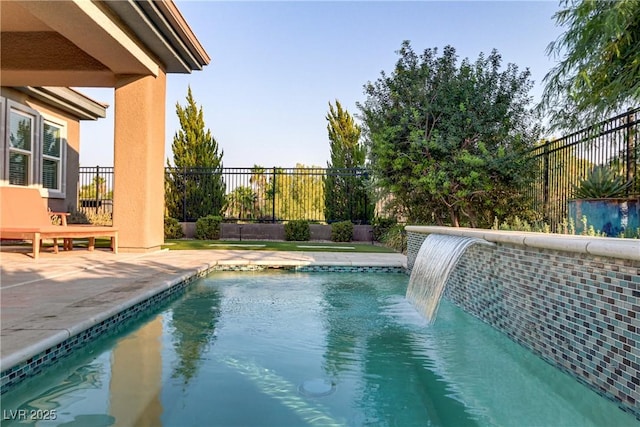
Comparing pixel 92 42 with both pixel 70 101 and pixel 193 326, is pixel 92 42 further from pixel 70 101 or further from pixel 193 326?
pixel 70 101

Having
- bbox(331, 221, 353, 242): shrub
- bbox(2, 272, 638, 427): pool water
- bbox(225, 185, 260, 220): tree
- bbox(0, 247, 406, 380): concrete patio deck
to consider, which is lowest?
bbox(2, 272, 638, 427): pool water

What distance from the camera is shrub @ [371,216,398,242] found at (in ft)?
43.1

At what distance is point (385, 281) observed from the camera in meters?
6.71

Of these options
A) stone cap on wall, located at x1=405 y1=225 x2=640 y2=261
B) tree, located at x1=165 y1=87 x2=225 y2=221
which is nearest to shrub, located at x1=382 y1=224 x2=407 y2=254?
tree, located at x1=165 y1=87 x2=225 y2=221

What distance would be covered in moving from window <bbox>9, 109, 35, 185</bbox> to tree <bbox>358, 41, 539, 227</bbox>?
29.9ft

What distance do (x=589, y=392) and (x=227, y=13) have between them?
10.3 m

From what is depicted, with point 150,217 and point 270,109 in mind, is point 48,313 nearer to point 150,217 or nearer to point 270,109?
point 150,217

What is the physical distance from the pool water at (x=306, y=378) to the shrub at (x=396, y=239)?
594 cm

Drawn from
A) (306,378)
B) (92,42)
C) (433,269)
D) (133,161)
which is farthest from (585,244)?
(133,161)

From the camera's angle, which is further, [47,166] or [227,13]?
[47,166]

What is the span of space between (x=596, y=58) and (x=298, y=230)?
9.31 m

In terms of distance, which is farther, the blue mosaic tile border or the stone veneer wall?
the blue mosaic tile border

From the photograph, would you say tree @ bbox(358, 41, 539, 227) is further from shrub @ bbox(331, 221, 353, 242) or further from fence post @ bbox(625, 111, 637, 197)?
shrub @ bbox(331, 221, 353, 242)

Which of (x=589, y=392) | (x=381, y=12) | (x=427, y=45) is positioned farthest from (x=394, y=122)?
(x=589, y=392)
